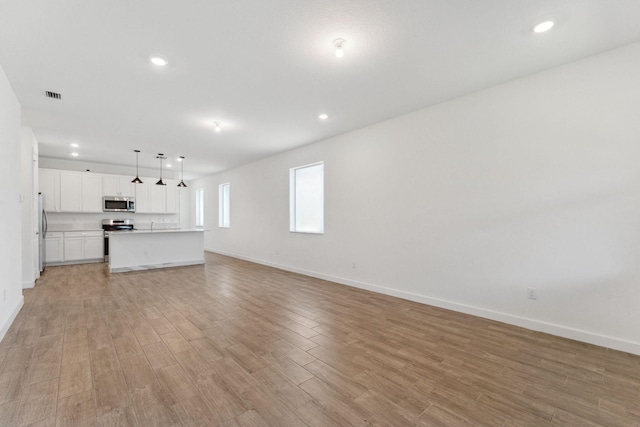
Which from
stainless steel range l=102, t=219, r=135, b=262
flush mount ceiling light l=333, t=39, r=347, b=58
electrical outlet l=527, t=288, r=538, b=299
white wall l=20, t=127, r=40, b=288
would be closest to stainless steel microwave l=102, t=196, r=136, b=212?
stainless steel range l=102, t=219, r=135, b=262

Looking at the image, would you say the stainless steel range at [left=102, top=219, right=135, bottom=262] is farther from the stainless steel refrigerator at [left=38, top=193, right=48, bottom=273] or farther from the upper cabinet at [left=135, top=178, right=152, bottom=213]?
the stainless steel refrigerator at [left=38, top=193, right=48, bottom=273]

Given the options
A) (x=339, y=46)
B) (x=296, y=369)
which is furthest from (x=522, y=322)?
(x=339, y=46)

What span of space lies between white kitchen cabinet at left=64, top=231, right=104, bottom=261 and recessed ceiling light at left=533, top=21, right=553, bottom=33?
9.53 meters

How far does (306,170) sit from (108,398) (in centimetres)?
499

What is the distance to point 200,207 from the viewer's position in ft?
35.0

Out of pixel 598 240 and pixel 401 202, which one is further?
pixel 401 202

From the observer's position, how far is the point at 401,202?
4172 millimetres

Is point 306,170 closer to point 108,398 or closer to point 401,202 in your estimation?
point 401,202

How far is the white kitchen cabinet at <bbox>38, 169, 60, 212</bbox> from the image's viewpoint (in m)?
6.75

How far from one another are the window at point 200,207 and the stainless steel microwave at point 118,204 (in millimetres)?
2511

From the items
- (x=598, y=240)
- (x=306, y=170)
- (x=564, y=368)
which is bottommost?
(x=564, y=368)

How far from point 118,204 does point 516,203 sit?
9520 mm

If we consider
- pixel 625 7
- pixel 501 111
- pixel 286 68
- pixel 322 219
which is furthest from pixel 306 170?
pixel 625 7

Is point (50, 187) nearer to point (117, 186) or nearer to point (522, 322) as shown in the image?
point (117, 186)
